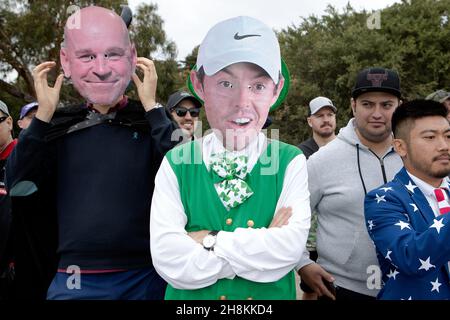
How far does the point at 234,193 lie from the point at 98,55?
96cm

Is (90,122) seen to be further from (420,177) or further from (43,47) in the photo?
(43,47)

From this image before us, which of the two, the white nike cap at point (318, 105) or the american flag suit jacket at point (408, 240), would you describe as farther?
the white nike cap at point (318, 105)

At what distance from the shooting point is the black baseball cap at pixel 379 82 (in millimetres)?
3170

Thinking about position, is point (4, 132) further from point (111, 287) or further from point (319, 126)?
point (319, 126)

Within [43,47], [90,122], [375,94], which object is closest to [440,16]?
[43,47]

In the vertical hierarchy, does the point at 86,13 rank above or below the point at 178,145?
above

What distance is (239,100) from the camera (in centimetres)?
235

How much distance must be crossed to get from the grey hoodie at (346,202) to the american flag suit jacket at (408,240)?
0.86 feet

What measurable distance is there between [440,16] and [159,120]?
61.8ft

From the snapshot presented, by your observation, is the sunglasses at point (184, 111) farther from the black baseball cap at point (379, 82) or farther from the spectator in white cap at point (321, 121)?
the black baseball cap at point (379, 82)

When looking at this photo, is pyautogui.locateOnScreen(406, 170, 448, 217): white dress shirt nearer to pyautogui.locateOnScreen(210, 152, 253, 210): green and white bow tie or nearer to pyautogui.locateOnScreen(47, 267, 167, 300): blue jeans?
pyautogui.locateOnScreen(210, 152, 253, 210): green and white bow tie

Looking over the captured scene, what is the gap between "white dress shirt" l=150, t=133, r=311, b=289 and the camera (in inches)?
84.4

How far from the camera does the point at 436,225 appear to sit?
91.2 inches

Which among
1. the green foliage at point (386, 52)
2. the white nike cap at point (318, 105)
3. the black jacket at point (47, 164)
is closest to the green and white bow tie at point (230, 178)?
the black jacket at point (47, 164)
